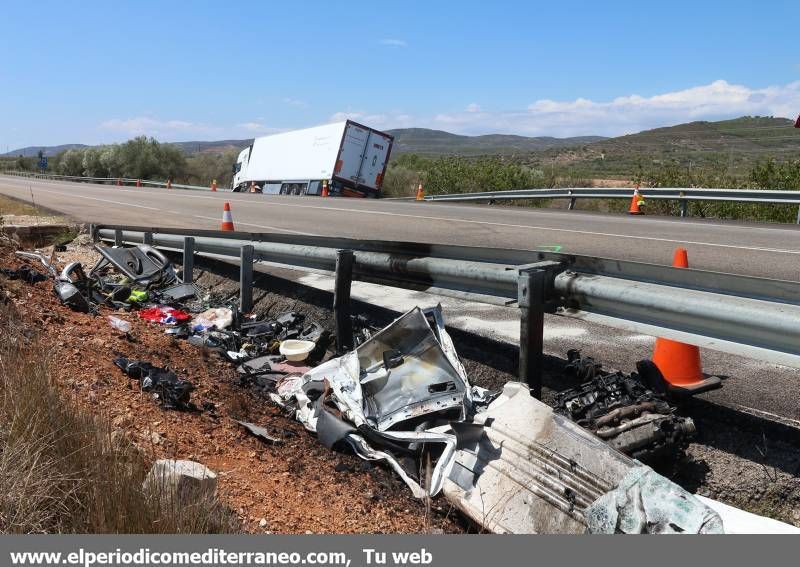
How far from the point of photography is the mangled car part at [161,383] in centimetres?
461

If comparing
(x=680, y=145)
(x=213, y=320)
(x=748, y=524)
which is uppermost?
(x=680, y=145)

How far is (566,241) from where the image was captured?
1116cm

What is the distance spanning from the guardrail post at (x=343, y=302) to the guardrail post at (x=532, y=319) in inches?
70.4

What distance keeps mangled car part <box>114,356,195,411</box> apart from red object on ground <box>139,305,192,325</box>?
191 centimetres

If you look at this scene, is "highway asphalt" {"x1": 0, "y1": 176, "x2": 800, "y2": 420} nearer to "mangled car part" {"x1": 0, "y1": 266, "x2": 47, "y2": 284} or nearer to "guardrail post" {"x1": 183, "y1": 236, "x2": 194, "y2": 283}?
"guardrail post" {"x1": 183, "y1": 236, "x2": 194, "y2": 283}

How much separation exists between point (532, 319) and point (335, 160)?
82.2 ft

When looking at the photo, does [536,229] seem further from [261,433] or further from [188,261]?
[261,433]


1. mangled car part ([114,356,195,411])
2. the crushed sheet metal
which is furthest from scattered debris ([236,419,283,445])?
the crushed sheet metal

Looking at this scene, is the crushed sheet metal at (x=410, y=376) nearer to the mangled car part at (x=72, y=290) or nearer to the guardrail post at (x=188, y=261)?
the mangled car part at (x=72, y=290)

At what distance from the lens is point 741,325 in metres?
3.56

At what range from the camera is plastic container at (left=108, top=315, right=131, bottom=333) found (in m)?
6.02

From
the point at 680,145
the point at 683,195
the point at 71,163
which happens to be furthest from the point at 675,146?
the point at 683,195

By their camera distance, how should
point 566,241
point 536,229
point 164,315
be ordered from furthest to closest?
point 536,229, point 566,241, point 164,315

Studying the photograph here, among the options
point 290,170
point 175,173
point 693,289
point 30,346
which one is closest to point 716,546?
point 693,289
